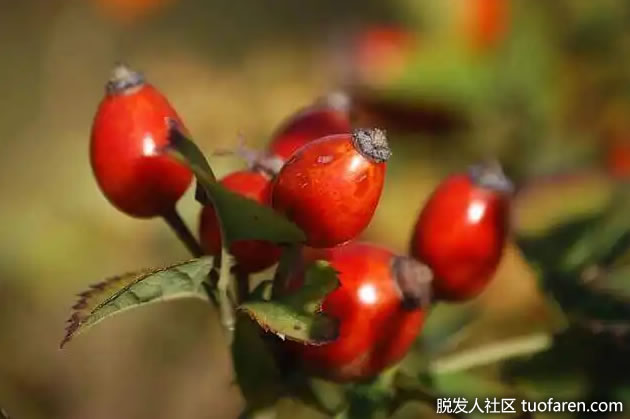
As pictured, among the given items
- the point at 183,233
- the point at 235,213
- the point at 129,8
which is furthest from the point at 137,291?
the point at 129,8

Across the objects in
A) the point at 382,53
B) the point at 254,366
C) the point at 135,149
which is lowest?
the point at 254,366

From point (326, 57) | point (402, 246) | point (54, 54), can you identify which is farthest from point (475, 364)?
point (54, 54)

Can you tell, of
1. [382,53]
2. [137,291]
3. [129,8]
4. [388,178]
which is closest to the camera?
[137,291]

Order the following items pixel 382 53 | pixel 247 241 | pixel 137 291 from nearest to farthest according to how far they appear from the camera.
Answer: pixel 137 291, pixel 247 241, pixel 382 53

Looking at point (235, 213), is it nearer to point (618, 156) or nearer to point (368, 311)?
point (368, 311)

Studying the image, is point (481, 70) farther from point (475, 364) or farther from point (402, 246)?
point (475, 364)

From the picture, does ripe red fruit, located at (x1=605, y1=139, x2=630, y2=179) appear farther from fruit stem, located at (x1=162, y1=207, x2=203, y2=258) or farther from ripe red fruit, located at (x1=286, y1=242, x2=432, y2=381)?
fruit stem, located at (x1=162, y1=207, x2=203, y2=258)
